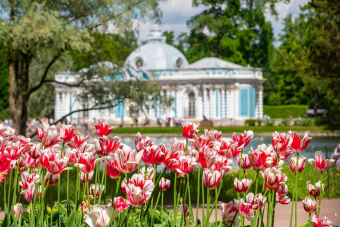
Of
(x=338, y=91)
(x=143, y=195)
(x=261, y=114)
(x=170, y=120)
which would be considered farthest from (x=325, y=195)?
(x=261, y=114)

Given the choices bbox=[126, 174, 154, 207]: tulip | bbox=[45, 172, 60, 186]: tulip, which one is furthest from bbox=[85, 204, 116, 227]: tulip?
bbox=[45, 172, 60, 186]: tulip

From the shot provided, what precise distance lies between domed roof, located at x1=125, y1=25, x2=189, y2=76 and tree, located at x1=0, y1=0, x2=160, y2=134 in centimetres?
3448

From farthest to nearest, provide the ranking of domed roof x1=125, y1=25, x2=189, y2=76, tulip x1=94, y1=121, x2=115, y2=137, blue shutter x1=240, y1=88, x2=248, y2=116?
domed roof x1=125, y1=25, x2=189, y2=76 < blue shutter x1=240, y1=88, x2=248, y2=116 < tulip x1=94, y1=121, x2=115, y2=137

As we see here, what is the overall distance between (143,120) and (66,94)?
20.8 feet

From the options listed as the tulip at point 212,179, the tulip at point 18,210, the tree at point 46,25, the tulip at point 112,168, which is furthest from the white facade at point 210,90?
the tulip at point 112,168

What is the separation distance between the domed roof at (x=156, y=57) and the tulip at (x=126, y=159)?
4492 cm

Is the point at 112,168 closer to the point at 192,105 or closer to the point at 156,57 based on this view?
the point at 192,105

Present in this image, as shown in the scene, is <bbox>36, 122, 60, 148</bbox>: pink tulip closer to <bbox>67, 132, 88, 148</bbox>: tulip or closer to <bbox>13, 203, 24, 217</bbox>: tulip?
<bbox>67, 132, 88, 148</bbox>: tulip

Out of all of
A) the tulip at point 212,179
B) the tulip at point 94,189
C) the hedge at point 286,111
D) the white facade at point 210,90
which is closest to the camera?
the tulip at point 212,179

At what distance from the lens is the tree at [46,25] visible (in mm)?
11523

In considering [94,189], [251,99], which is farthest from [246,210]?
[251,99]

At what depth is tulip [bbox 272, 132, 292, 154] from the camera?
10.7 ft

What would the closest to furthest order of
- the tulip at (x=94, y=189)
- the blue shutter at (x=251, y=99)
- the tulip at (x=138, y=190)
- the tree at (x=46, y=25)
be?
the tulip at (x=138, y=190) < the tulip at (x=94, y=189) < the tree at (x=46, y=25) < the blue shutter at (x=251, y=99)

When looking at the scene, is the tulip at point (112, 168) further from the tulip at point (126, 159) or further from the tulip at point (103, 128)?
the tulip at point (103, 128)
